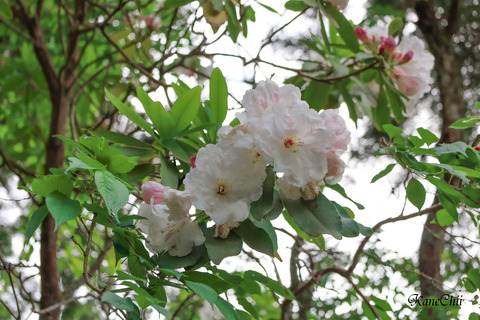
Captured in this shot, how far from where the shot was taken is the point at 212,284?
765 mm

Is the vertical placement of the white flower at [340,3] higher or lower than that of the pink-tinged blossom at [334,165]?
higher

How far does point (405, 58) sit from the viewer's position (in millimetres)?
1355

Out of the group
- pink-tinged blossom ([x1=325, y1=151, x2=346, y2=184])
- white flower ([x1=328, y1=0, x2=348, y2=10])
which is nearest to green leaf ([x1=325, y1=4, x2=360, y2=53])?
white flower ([x1=328, y1=0, x2=348, y2=10])

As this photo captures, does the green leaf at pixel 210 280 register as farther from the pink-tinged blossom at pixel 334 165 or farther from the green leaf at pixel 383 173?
the green leaf at pixel 383 173

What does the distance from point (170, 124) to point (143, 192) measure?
0.13 meters

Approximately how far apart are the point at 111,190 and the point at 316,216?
277 mm

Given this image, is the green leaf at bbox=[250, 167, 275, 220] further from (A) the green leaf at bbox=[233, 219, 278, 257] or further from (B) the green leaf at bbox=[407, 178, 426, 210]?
(B) the green leaf at bbox=[407, 178, 426, 210]

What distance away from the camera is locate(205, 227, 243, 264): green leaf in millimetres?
720

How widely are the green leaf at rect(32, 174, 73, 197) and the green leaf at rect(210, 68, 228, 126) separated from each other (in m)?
0.27

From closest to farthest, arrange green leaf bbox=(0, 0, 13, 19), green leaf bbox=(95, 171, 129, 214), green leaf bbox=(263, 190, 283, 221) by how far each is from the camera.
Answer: green leaf bbox=(95, 171, 129, 214)
green leaf bbox=(263, 190, 283, 221)
green leaf bbox=(0, 0, 13, 19)

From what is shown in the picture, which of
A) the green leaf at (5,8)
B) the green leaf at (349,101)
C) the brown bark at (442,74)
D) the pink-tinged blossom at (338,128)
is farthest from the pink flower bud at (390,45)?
the green leaf at (5,8)

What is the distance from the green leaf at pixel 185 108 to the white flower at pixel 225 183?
0.15 metres

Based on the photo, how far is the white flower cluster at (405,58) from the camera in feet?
4.42

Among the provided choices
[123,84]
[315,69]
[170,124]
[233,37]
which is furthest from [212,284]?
[123,84]
